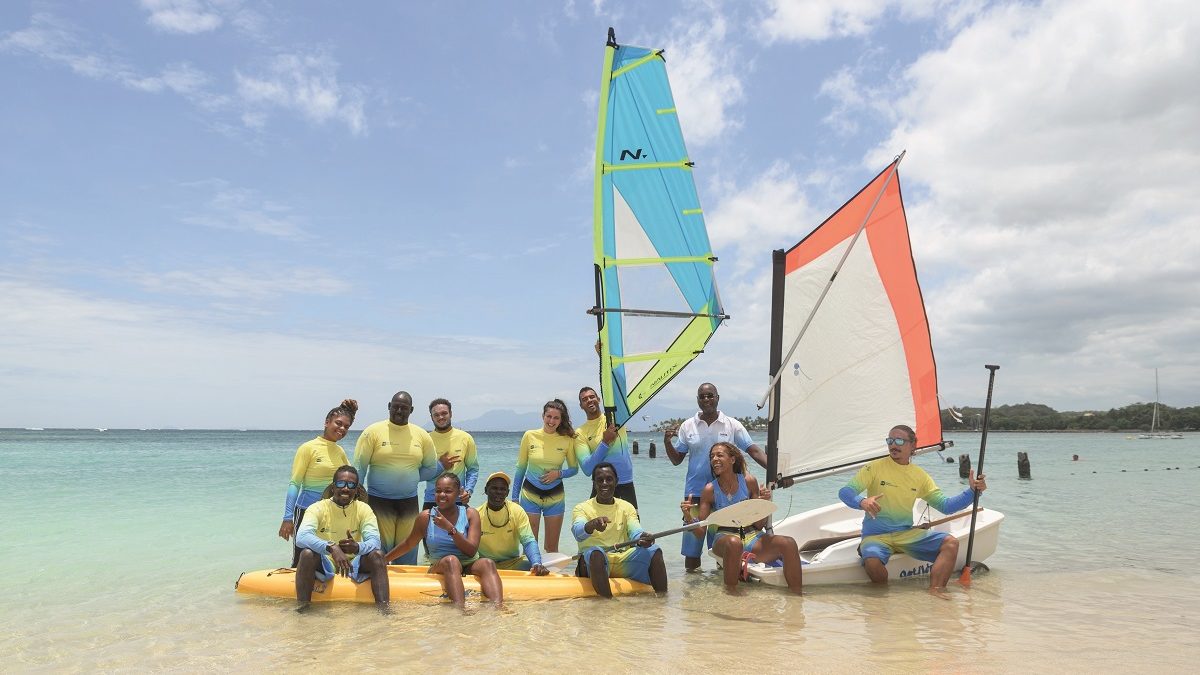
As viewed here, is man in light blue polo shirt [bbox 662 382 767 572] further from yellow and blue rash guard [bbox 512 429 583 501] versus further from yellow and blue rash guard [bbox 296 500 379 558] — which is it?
yellow and blue rash guard [bbox 296 500 379 558]

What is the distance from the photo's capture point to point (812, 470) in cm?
661

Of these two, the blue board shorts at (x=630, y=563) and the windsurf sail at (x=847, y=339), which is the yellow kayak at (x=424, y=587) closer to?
the blue board shorts at (x=630, y=563)

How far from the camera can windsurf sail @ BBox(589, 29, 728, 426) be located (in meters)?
6.99

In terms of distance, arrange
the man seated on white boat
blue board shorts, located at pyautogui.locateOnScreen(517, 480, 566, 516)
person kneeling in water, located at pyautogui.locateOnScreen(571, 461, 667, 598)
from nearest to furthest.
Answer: person kneeling in water, located at pyautogui.locateOnScreen(571, 461, 667, 598), the man seated on white boat, blue board shorts, located at pyautogui.locateOnScreen(517, 480, 566, 516)

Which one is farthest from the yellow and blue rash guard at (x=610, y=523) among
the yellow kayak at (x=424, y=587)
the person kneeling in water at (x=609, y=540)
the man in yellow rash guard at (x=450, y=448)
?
the man in yellow rash guard at (x=450, y=448)

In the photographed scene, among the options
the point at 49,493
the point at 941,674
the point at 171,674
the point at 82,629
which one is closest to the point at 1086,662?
the point at 941,674

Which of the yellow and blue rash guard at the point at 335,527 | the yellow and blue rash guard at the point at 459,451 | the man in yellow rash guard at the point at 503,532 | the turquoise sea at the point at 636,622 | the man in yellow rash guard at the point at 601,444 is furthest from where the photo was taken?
the yellow and blue rash guard at the point at 459,451

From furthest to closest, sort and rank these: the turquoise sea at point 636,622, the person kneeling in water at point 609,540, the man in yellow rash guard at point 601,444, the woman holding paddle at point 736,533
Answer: the man in yellow rash guard at point 601,444 < the woman holding paddle at point 736,533 < the person kneeling in water at point 609,540 < the turquoise sea at point 636,622

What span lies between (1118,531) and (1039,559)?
3286mm

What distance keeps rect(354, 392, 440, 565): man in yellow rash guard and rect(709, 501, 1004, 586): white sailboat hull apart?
2.60 metres

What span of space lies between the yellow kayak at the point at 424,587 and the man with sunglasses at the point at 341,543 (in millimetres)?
77

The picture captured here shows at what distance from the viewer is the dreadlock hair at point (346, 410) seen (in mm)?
6230

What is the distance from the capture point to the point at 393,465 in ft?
20.0

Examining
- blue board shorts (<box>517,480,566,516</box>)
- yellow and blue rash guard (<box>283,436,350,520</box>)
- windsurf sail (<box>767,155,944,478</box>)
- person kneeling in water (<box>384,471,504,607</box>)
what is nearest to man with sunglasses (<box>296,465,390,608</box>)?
person kneeling in water (<box>384,471,504,607</box>)
